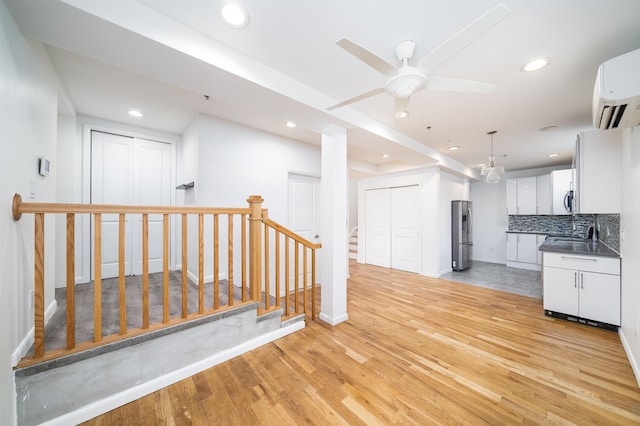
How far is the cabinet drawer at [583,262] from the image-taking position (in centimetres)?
260

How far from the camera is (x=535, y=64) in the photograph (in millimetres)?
1998

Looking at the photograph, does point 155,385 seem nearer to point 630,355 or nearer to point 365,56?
point 365,56

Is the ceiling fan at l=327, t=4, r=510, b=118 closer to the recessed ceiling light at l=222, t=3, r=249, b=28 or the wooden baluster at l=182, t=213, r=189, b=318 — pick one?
the recessed ceiling light at l=222, t=3, r=249, b=28

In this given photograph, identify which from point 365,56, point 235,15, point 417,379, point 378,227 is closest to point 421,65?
point 365,56

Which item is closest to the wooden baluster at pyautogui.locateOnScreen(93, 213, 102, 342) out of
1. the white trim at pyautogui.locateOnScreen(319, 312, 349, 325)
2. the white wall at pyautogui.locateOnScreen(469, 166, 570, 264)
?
Result: the white trim at pyautogui.locateOnScreen(319, 312, 349, 325)

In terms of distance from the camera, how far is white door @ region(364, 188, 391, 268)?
5867 millimetres

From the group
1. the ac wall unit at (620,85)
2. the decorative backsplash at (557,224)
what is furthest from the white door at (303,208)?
the decorative backsplash at (557,224)

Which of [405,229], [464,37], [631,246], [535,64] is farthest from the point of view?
[405,229]

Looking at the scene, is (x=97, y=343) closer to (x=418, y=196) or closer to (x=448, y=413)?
(x=448, y=413)

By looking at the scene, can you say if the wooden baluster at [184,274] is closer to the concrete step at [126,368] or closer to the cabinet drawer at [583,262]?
the concrete step at [126,368]

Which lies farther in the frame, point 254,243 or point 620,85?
point 254,243

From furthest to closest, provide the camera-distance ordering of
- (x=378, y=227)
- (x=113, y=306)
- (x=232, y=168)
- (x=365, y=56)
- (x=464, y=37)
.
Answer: (x=378, y=227) < (x=232, y=168) < (x=113, y=306) < (x=365, y=56) < (x=464, y=37)

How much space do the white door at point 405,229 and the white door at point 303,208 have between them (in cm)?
221

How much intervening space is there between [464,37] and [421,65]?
0.26 metres
